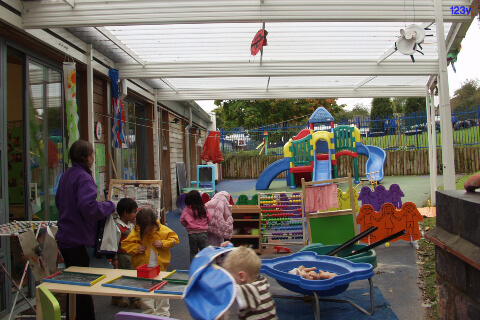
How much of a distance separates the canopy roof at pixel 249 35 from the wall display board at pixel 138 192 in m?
2.37

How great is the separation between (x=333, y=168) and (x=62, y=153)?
11.9 meters

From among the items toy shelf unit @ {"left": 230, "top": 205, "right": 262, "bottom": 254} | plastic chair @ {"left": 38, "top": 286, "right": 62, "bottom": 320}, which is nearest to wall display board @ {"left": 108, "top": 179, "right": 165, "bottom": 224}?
toy shelf unit @ {"left": 230, "top": 205, "right": 262, "bottom": 254}

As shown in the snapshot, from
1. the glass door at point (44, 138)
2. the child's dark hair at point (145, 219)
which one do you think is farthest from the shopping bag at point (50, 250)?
the glass door at point (44, 138)

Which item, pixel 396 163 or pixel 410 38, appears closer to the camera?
pixel 410 38

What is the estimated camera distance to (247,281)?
8.01 feet

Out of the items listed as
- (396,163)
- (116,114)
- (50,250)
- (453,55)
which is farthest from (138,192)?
(396,163)

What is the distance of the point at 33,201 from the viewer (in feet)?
16.6

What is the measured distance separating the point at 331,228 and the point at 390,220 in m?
1.21

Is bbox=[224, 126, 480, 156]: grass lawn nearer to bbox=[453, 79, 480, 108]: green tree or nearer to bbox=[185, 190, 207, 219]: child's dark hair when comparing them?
bbox=[185, 190, 207, 219]: child's dark hair

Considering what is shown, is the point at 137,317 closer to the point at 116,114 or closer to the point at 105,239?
the point at 105,239

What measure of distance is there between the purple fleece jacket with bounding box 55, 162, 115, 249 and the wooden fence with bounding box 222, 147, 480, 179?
1818cm

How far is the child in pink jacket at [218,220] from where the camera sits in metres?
6.02

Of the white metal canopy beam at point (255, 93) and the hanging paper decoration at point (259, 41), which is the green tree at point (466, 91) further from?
the hanging paper decoration at point (259, 41)

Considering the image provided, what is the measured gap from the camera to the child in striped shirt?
2.39 meters
